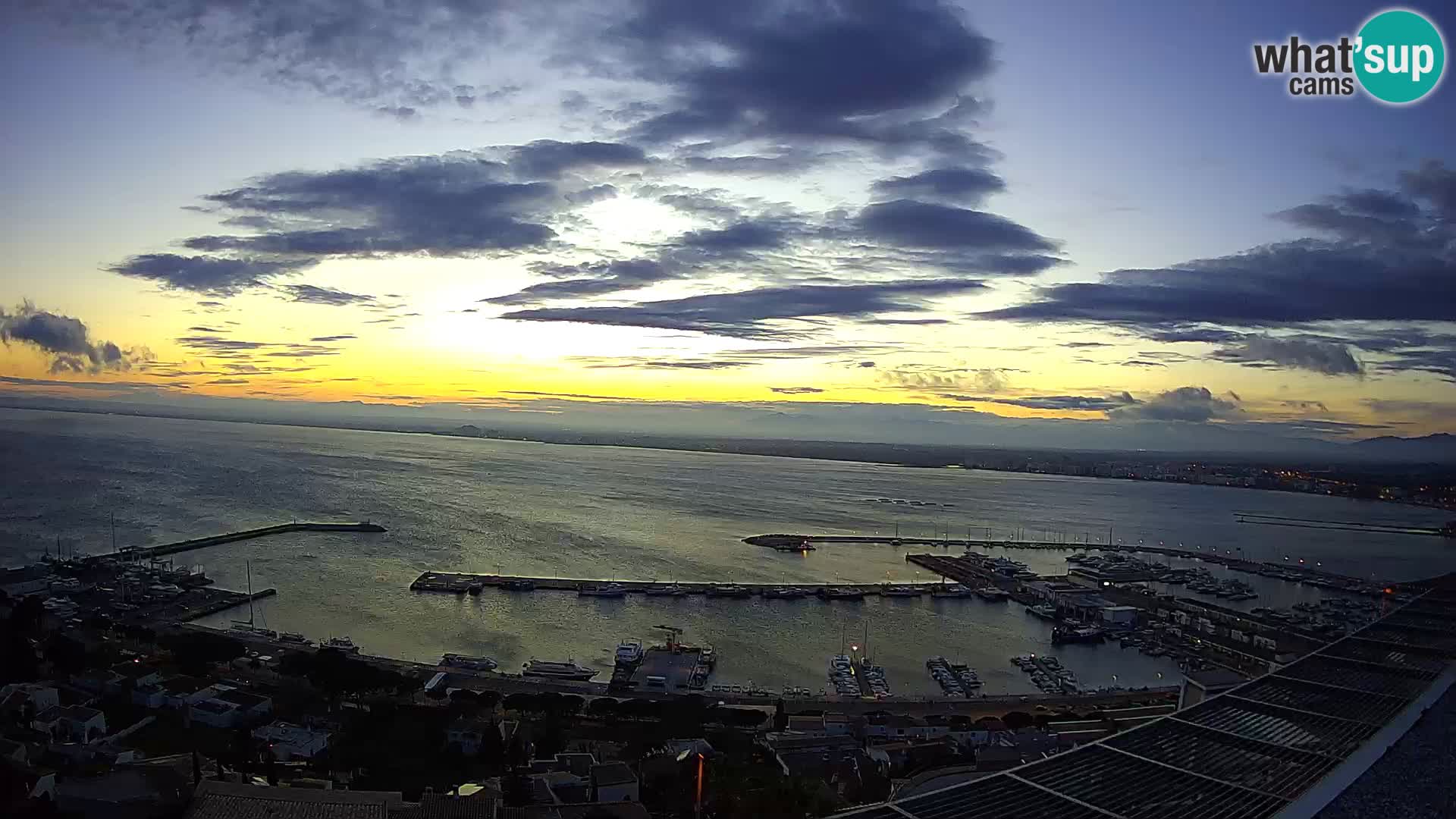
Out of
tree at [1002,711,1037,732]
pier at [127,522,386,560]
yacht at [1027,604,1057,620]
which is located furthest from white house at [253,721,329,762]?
yacht at [1027,604,1057,620]

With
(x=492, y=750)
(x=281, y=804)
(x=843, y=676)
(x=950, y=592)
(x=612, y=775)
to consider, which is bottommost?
(x=950, y=592)

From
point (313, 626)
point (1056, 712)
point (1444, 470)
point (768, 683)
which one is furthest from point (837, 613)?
point (1444, 470)

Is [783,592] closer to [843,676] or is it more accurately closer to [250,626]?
[843,676]

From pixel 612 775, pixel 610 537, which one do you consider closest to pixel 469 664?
pixel 612 775

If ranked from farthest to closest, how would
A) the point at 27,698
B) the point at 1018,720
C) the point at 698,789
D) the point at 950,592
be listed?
1. the point at 950,592
2. the point at 1018,720
3. the point at 27,698
4. the point at 698,789

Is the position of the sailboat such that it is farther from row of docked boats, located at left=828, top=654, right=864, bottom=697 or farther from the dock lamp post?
row of docked boats, located at left=828, top=654, right=864, bottom=697

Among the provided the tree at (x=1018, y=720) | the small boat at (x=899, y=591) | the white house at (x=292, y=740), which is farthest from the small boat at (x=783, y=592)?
the white house at (x=292, y=740)
